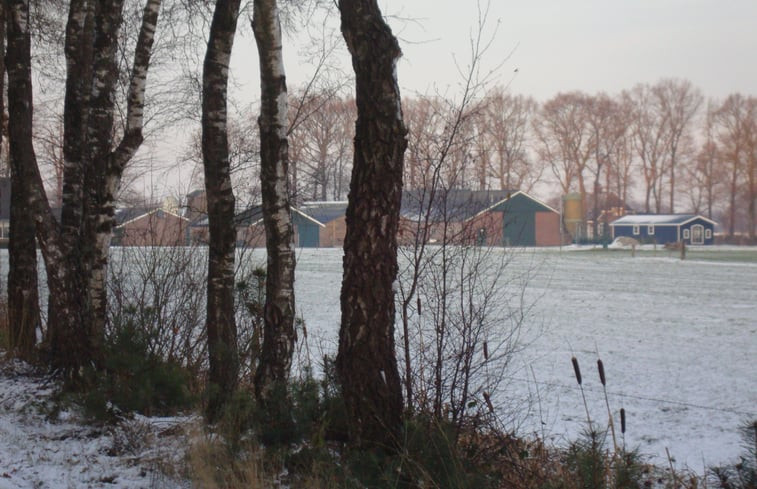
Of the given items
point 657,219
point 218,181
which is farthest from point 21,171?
point 657,219

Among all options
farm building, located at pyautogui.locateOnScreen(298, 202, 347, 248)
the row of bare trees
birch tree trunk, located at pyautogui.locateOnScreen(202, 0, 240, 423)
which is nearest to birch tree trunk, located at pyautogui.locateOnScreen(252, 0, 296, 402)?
the row of bare trees

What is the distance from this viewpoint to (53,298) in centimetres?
Answer: 902

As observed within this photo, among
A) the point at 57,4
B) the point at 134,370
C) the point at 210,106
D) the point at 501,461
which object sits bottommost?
the point at 501,461

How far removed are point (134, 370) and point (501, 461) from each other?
3249 millimetres

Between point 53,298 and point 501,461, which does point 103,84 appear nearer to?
point 53,298

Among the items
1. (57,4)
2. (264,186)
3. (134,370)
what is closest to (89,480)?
(134,370)

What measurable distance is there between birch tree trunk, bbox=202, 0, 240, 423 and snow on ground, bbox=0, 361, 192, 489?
0.88m

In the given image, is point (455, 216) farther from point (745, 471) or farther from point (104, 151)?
point (745, 471)

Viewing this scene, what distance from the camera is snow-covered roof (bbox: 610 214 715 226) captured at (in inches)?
3467

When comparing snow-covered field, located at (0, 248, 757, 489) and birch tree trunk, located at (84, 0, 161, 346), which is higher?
birch tree trunk, located at (84, 0, 161, 346)

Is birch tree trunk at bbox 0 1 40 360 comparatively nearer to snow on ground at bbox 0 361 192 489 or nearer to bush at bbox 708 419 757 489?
snow on ground at bbox 0 361 192 489

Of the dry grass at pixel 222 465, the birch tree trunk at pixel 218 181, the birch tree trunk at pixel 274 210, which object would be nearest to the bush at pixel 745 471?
the dry grass at pixel 222 465

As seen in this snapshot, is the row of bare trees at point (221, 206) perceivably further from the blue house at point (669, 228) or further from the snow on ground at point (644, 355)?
the blue house at point (669, 228)

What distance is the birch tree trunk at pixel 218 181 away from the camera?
7.26 m
